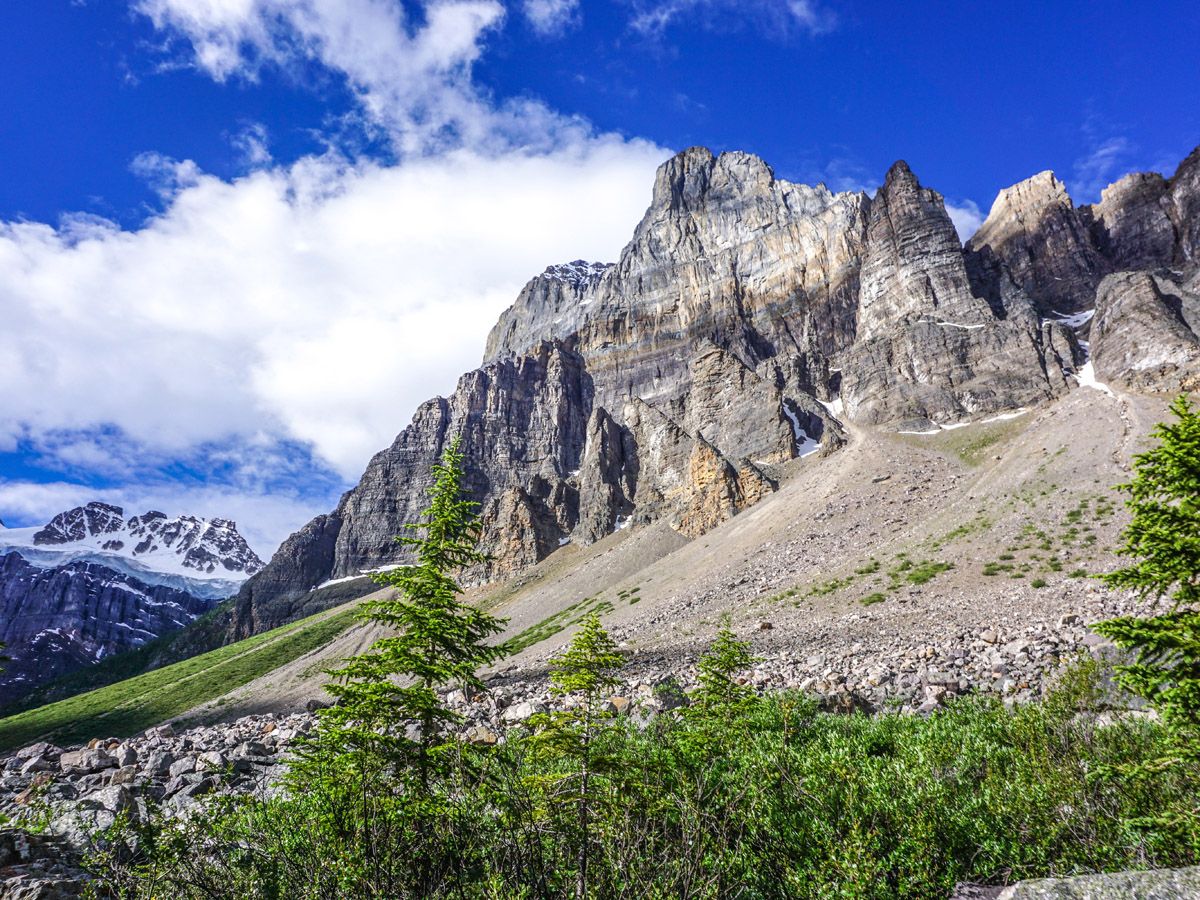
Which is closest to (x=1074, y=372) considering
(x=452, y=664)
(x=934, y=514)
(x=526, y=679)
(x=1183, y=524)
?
(x=934, y=514)

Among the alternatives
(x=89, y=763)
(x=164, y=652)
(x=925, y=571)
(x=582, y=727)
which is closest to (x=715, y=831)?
(x=582, y=727)

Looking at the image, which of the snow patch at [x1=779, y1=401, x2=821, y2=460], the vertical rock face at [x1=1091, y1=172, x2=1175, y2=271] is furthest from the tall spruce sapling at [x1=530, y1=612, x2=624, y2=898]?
the vertical rock face at [x1=1091, y1=172, x2=1175, y2=271]

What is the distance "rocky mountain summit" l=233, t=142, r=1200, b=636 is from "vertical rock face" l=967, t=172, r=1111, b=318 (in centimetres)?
47

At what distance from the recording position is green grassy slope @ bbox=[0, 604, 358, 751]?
82375 millimetres

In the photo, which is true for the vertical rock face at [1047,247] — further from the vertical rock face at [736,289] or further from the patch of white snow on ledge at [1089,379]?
the vertical rock face at [736,289]

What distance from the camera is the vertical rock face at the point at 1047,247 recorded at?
119875 mm

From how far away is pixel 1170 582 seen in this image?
347 inches

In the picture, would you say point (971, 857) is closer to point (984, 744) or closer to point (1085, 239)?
point (984, 744)

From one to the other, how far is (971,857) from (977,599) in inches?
1406

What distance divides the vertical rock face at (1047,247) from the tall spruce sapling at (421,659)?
138m

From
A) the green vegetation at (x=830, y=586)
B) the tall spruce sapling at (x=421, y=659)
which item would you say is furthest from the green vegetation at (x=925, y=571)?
the tall spruce sapling at (x=421, y=659)

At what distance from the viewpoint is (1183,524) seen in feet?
29.5

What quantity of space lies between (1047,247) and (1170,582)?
158 metres

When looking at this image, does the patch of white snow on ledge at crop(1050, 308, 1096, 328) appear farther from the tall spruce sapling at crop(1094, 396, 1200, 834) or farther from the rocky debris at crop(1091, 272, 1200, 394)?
the tall spruce sapling at crop(1094, 396, 1200, 834)
